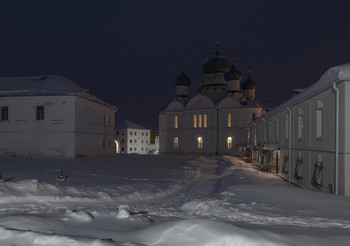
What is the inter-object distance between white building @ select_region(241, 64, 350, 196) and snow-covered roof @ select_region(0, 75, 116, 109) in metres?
20.4

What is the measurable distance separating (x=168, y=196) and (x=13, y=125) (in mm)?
22791

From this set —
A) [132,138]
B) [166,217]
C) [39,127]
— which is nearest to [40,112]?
[39,127]

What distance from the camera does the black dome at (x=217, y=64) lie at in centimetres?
5066

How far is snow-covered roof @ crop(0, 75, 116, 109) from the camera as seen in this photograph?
27594 mm

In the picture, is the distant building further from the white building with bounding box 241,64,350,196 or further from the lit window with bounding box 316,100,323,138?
the lit window with bounding box 316,100,323,138

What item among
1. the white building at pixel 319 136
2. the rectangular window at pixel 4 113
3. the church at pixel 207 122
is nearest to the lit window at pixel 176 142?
the church at pixel 207 122

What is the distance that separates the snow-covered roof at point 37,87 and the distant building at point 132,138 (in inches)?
1585

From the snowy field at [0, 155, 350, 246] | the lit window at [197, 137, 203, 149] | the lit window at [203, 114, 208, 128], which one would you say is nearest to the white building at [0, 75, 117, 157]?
the snowy field at [0, 155, 350, 246]

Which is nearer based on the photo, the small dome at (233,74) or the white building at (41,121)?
the white building at (41,121)

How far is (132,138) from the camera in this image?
2923 inches

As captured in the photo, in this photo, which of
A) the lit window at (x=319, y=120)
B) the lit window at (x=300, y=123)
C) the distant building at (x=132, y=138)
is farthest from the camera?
the distant building at (x=132, y=138)

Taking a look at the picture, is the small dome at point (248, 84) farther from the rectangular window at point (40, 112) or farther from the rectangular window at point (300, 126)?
the rectangular window at point (300, 126)

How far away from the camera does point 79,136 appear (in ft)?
92.6

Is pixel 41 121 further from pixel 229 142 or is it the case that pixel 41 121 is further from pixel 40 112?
pixel 229 142
